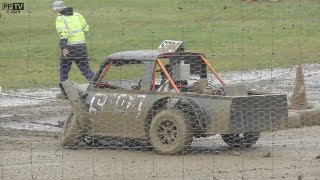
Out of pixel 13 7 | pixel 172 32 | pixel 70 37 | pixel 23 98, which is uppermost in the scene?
pixel 13 7

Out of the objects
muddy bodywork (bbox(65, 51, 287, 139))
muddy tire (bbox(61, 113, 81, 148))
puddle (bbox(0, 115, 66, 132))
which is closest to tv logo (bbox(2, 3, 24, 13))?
puddle (bbox(0, 115, 66, 132))

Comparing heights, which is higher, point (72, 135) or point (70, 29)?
point (70, 29)

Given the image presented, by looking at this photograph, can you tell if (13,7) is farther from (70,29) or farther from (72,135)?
(72,135)

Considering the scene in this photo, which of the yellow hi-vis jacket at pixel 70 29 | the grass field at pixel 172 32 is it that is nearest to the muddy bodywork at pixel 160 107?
the yellow hi-vis jacket at pixel 70 29

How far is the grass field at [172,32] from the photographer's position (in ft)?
80.5

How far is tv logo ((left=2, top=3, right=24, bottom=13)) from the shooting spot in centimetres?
3778

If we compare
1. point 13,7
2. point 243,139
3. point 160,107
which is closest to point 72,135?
point 160,107

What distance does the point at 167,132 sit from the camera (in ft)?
43.6

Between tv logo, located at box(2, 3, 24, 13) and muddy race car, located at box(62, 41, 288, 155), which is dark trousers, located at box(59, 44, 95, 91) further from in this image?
tv logo, located at box(2, 3, 24, 13)

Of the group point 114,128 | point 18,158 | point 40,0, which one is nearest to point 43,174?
point 18,158

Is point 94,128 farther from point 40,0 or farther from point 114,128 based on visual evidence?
point 40,0

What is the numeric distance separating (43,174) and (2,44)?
703 inches

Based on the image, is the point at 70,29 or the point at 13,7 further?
the point at 13,7

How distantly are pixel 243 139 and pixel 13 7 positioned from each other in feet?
83.9
